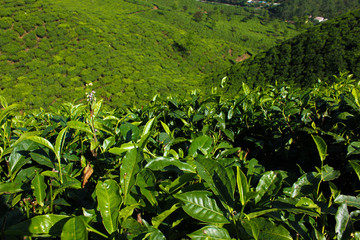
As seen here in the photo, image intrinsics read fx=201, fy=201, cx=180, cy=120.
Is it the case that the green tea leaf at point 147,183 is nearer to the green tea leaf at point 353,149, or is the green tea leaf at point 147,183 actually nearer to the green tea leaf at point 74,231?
the green tea leaf at point 74,231

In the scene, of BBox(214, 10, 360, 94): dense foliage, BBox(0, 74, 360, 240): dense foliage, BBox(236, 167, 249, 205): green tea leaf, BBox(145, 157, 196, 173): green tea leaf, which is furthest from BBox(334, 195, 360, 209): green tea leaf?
BBox(214, 10, 360, 94): dense foliage

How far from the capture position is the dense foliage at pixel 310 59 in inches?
397

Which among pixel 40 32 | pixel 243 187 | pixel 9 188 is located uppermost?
pixel 40 32

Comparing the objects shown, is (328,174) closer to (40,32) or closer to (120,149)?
(120,149)

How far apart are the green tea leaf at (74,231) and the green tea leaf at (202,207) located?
214mm

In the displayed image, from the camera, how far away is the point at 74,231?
0.42 metres

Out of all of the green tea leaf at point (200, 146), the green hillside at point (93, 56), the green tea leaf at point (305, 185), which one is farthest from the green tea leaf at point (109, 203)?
the green hillside at point (93, 56)

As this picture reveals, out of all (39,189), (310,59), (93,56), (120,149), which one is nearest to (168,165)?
(120,149)

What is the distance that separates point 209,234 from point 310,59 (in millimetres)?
13276

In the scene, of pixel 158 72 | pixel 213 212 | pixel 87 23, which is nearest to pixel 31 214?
pixel 213 212

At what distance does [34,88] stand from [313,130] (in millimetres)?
15234

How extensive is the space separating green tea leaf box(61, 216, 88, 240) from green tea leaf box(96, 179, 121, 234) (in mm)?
73

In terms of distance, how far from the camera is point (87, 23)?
19.9 meters

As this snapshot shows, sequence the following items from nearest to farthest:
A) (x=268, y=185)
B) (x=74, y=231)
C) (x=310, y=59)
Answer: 1. (x=74, y=231)
2. (x=268, y=185)
3. (x=310, y=59)
